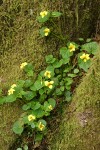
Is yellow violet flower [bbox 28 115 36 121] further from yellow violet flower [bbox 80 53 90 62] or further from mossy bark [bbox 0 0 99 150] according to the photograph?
yellow violet flower [bbox 80 53 90 62]

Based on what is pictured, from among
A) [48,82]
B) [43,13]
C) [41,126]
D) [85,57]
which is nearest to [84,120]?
[41,126]

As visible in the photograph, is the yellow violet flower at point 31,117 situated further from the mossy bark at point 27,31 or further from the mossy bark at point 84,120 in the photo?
the mossy bark at point 27,31

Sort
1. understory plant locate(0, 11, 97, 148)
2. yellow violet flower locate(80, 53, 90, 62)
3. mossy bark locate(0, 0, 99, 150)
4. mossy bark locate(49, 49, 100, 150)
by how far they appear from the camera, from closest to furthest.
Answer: mossy bark locate(49, 49, 100, 150)
understory plant locate(0, 11, 97, 148)
yellow violet flower locate(80, 53, 90, 62)
mossy bark locate(0, 0, 99, 150)

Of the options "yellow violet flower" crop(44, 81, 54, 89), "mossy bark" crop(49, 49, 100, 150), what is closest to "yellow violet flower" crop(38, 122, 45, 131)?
"mossy bark" crop(49, 49, 100, 150)

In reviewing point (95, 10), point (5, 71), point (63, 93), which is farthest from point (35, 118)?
point (95, 10)

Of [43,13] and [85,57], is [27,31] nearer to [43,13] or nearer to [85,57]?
[43,13]

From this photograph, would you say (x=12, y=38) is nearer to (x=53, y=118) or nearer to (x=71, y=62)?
(x=71, y=62)

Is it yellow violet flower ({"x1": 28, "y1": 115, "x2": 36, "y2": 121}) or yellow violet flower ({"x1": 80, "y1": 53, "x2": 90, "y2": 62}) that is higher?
yellow violet flower ({"x1": 80, "y1": 53, "x2": 90, "y2": 62})
